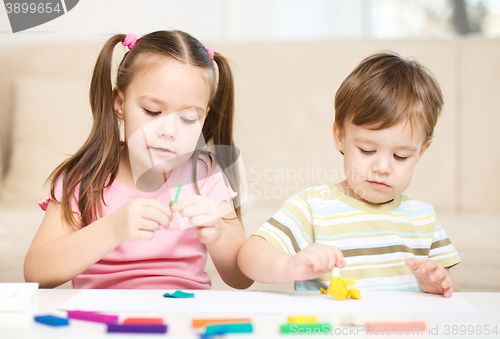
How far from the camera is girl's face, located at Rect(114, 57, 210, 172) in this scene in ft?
2.58

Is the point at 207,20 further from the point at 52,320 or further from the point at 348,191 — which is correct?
the point at 52,320

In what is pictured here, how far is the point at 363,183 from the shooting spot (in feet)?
2.52

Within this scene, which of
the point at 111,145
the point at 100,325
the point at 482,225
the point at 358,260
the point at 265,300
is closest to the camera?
the point at 100,325

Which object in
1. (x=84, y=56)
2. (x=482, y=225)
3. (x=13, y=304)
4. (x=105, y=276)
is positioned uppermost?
(x=84, y=56)

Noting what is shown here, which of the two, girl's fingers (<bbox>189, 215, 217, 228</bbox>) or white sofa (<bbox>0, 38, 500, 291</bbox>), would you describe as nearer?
girl's fingers (<bbox>189, 215, 217, 228</bbox>)

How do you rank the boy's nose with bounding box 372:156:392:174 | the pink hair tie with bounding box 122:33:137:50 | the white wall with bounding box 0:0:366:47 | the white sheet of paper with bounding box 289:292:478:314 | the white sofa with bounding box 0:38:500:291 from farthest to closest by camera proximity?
the white wall with bounding box 0:0:366:47
the white sofa with bounding box 0:38:500:291
the pink hair tie with bounding box 122:33:137:50
the boy's nose with bounding box 372:156:392:174
the white sheet of paper with bounding box 289:292:478:314

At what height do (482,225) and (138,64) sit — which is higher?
(138,64)

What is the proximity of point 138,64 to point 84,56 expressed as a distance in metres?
1.09

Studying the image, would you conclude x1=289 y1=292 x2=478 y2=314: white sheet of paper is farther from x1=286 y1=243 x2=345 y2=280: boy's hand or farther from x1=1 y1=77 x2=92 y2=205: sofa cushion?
x1=1 y1=77 x2=92 y2=205: sofa cushion

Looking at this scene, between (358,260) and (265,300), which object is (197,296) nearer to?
(265,300)

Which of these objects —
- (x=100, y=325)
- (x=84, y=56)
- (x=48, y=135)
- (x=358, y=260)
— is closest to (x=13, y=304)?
(x=100, y=325)

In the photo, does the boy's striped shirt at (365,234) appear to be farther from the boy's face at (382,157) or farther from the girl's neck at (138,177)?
the girl's neck at (138,177)

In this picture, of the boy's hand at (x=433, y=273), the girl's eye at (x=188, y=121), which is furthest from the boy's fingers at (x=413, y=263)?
the girl's eye at (x=188, y=121)

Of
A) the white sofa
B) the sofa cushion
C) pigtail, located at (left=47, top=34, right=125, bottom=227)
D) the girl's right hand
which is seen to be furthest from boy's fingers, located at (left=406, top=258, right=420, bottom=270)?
the sofa cushion
